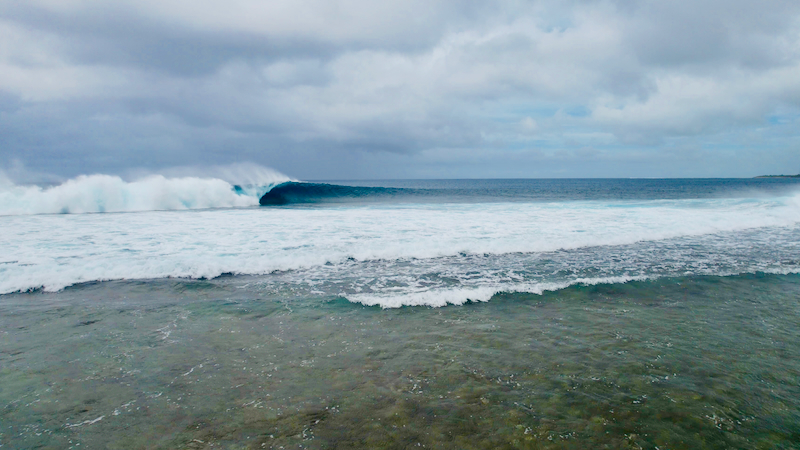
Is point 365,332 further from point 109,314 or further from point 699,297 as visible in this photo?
point 699,297

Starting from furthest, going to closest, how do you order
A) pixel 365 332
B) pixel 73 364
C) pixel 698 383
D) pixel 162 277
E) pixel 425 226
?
pixel 425 226, pixel 162 277, pixel 365 332, pixel 73 364, pixel 698 383

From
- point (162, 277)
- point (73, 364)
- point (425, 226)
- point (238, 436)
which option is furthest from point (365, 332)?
point (425, 226)

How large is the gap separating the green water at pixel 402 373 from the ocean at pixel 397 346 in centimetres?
3

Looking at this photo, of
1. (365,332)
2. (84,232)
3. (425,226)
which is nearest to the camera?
(365,332)

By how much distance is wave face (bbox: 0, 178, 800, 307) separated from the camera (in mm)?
8234

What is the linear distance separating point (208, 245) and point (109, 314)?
211 inches

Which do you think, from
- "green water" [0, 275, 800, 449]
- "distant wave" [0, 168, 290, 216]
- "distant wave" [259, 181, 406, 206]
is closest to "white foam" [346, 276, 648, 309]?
"green water" [0, 275, 800, 449]

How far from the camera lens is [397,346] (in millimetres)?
5324

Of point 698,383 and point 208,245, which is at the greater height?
point 208,245

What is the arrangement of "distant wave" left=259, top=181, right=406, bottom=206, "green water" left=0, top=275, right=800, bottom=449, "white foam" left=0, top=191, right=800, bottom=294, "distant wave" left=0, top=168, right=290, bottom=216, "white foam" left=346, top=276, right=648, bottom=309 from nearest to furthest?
"green water" left=0, top=275, right=800, bottom=449 < "white foam" left=346, top=276, right=648, bottom=309 < "white foam" left=0, top=191, right=800, bottom=294 < "distant wave" left=0, top=168, right=290, bottom=216 < "distant wave" left=259, top=181, right=406, bottom=206

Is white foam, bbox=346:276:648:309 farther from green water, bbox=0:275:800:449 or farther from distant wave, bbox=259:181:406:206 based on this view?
distant wave, bbox=259:181:406:206

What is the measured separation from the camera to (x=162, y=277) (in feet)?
28.3

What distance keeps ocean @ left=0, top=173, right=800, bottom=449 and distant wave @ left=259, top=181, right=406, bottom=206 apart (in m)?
23.1

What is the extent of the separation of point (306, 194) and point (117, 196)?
15.4m
